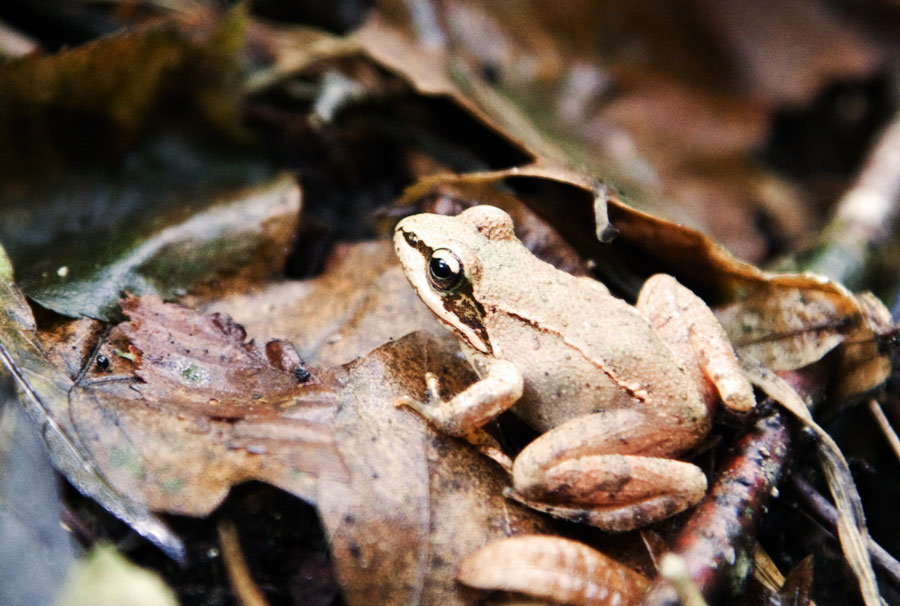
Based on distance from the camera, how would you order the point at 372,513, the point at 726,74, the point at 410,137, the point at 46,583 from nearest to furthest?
the point at 46,583, the point at 372,513, the point at 410,137, the point at 726,74

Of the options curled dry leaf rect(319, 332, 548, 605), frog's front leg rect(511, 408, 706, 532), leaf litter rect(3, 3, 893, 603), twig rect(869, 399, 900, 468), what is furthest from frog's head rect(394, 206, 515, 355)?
twig rect(869, 399, 900, 468)

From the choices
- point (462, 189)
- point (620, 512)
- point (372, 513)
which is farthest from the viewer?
point (462, 189)

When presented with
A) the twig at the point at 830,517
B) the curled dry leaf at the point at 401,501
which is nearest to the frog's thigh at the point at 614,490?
the curled dry leaf at the point at 401,501

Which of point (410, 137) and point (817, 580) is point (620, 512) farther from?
point (410, 137)

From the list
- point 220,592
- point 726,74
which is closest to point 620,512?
point 220,592

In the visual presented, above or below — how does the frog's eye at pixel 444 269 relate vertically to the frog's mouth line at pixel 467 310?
above

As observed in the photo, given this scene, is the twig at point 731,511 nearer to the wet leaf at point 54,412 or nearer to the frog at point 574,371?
the frog at point 574,371
